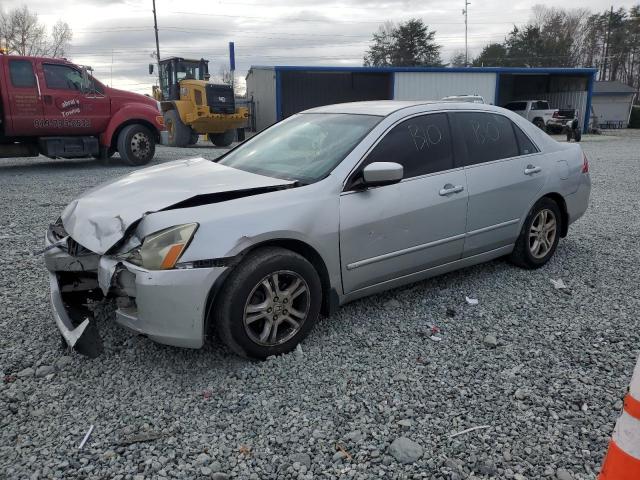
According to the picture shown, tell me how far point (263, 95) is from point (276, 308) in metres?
29.5

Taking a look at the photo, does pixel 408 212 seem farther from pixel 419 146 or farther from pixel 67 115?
pixel 67 115

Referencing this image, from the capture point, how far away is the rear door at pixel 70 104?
11.2m

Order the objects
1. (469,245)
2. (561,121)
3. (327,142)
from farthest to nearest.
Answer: (561,121) → (469,245) → (327,142)

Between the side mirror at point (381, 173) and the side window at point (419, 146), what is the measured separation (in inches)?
7.1

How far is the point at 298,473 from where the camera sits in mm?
2344

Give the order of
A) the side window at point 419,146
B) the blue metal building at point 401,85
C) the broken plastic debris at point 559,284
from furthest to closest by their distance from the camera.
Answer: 1. the blue metal building at point 401,85
2. the broken plastic debris at point 559,284
3. the side window at point 419,146

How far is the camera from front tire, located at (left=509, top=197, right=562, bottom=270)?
4770mm

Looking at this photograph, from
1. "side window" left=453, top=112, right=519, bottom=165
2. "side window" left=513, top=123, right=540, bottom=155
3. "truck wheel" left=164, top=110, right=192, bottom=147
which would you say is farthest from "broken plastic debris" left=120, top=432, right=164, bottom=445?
"truck wheel" left=164, top=110, right=192, bottom=147

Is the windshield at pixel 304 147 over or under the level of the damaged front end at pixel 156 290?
over

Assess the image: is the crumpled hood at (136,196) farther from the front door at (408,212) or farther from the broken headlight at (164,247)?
the front door at (408,212)

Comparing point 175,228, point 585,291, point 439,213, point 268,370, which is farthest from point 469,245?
point 175,228

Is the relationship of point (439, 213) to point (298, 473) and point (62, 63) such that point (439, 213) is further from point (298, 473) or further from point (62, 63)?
point (62, 63)

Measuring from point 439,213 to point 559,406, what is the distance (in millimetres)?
1628

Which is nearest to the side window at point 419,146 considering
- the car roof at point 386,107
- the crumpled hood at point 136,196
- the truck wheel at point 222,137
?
the car roof at point 386,107
